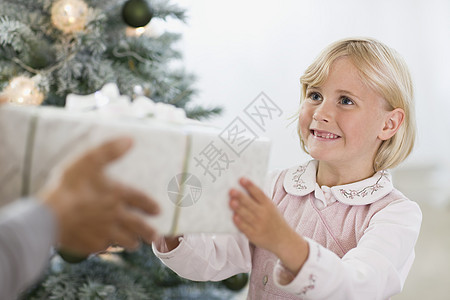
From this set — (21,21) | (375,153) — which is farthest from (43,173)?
(21,21)

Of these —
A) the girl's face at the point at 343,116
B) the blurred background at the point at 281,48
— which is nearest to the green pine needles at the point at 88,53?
the blurred background at the point at 281,48

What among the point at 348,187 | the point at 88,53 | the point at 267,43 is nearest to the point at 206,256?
the point at 348,187

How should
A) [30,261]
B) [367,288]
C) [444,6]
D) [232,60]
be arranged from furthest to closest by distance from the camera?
[444,6], [232,60], [367,288], [30,261]

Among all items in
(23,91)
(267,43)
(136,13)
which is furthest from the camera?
(267,43)

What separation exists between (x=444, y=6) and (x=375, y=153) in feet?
6.73

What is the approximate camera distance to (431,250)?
101 inches

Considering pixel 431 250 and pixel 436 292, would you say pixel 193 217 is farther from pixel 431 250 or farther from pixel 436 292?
pixel 431 250

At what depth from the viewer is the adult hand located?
1.68 feet

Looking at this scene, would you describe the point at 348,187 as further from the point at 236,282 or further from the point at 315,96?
the point at 236,282

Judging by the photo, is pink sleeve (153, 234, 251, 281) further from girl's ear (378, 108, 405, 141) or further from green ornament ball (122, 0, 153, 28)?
green ornament ball (122, 0, 153, 28)

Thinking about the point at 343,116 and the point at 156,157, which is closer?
the point at 156,157

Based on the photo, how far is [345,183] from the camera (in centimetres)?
105

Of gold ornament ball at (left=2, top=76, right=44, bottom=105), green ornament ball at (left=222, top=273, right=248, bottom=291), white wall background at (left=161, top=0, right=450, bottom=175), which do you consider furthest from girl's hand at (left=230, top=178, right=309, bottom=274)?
white wall background at (left=161, top=0, right=450, bottom=175)

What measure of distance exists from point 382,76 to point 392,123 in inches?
4.3
